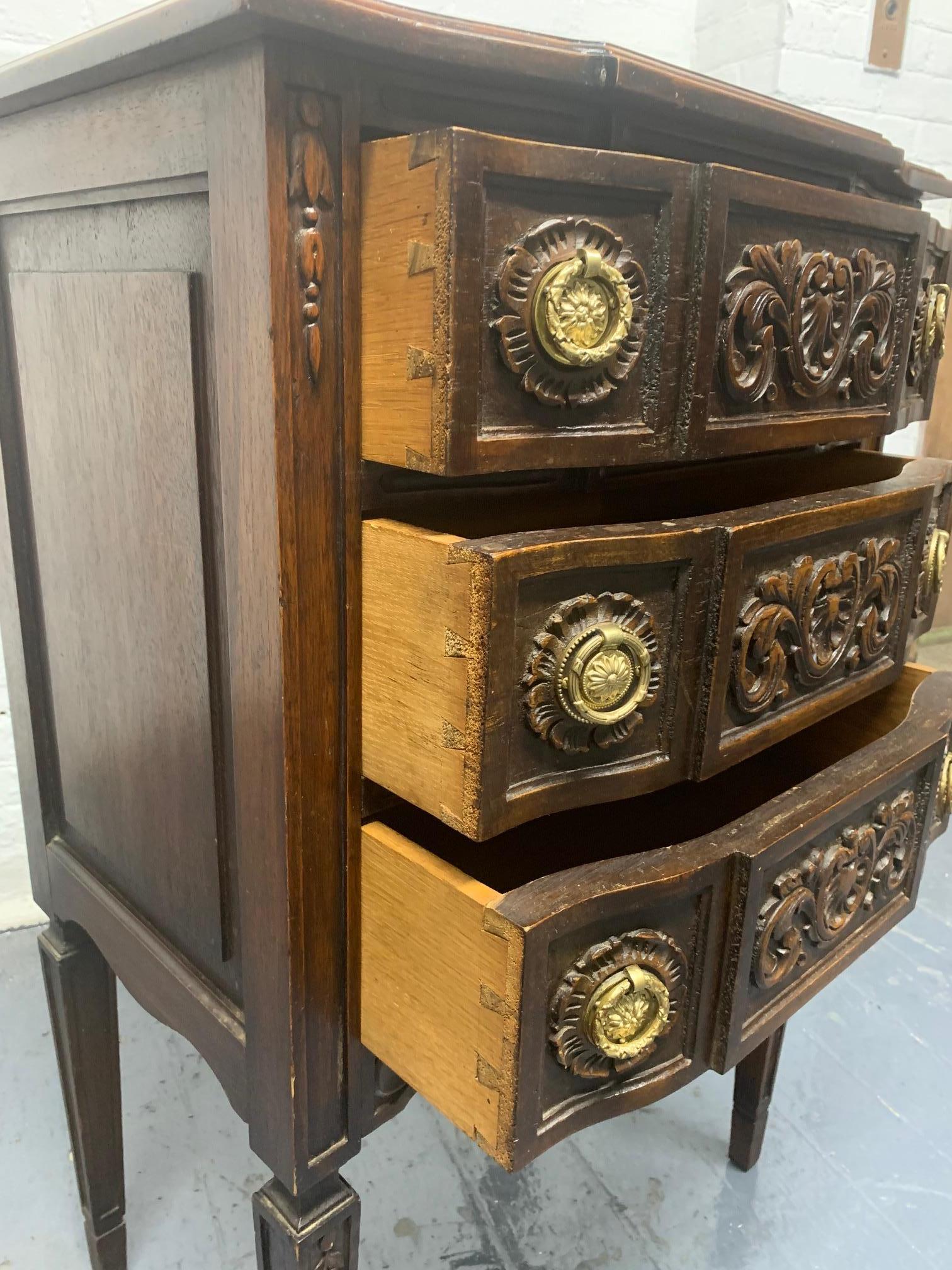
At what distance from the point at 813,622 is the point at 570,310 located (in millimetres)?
277

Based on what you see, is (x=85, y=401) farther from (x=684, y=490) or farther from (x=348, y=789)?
(x=684, y=490)

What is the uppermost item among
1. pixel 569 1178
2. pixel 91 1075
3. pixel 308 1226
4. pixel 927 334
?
pixel 927 334

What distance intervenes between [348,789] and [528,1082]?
0.57ft

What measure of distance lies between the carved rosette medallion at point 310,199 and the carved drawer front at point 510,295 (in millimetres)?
23

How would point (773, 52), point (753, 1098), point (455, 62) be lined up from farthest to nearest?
point (773, 52) → point (753, 1098) → point (455, 62)

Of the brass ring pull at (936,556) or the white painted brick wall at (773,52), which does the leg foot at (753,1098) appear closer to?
the brass ring pull at (936,556)

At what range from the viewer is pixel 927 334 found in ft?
2.46

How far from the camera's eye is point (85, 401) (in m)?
0.62

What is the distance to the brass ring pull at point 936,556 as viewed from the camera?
0.77m

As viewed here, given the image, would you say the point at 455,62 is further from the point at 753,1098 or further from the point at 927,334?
the point at 753,1098

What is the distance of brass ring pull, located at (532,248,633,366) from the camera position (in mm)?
452

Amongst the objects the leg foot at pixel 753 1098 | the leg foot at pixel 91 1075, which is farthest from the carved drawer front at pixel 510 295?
the leg foot at pixel 753 1098

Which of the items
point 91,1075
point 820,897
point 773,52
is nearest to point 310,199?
point 820,897

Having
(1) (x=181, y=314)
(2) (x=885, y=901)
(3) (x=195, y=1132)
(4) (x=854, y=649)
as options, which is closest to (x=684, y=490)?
(4) (x=854, y=649)
